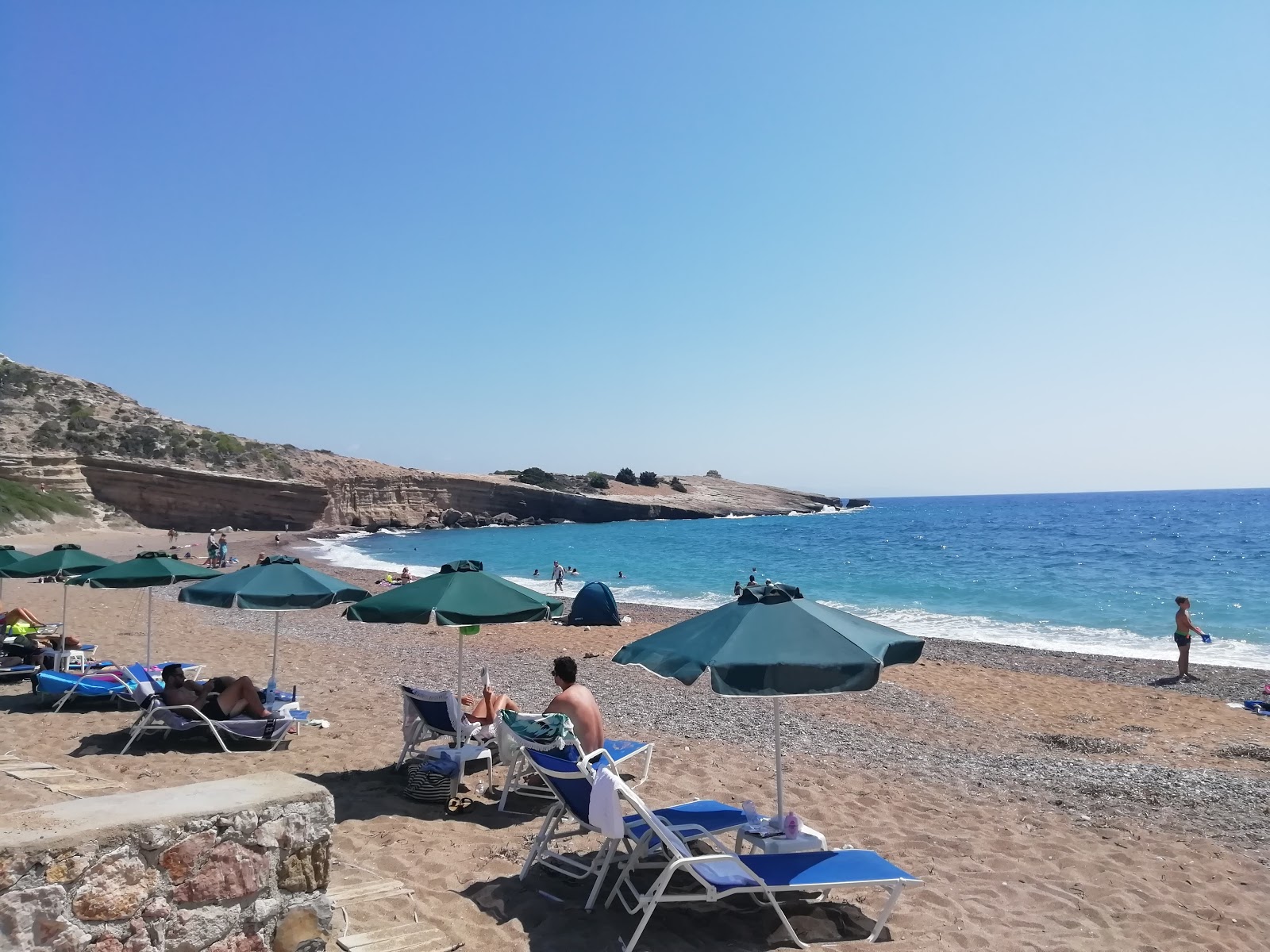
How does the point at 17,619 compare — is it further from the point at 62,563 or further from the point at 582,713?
the point at 582,713

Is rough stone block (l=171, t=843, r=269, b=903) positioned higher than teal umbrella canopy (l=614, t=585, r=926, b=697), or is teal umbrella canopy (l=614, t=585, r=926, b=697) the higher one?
teal umbrella canopy (l=614, t=585, r=926, b=697)

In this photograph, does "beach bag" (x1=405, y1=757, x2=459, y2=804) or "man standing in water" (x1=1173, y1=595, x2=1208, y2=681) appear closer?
"beach bag" (x1=405, y1=757, x2=459, y2=804)

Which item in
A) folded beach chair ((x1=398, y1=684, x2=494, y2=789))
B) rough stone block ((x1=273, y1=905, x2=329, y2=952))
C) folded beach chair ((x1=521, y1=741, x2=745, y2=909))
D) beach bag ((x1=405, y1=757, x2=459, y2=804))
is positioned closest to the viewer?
rough stone block ((x1=273, y1=905, x2=329, y2=952))

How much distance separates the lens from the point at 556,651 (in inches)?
627

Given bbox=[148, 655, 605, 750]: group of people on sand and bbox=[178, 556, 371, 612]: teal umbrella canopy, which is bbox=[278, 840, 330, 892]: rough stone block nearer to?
bbox=[148, 655, 605, 750]: group of people on sand

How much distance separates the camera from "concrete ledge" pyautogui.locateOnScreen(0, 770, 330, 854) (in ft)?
8.12

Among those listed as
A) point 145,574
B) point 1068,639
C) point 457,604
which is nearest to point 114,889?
point 457,604

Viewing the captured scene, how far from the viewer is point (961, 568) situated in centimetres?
3784

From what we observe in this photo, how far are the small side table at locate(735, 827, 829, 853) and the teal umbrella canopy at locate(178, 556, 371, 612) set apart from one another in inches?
152

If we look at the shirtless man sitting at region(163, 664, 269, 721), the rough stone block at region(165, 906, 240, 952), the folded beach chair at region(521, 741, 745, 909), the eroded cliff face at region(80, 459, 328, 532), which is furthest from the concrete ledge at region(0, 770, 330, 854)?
the eroded cliff face at region(80, 459, 328, 532)

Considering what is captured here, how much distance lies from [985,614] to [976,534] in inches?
1613

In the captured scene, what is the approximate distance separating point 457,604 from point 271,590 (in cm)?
212

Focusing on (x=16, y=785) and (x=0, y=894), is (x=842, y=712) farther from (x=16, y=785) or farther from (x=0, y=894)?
(x=0, y=894)

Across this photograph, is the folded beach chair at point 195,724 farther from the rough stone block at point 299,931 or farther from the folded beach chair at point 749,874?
the rough stone block at point 299,931
